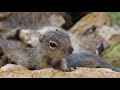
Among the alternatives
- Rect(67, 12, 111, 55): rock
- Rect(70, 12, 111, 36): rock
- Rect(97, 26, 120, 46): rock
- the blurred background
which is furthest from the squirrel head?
Rect(70, 12, 111, 36): rock

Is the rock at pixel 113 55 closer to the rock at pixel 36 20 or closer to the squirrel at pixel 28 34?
the squirrel at pixel 28 34

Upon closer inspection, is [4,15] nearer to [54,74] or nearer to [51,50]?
[51,50]

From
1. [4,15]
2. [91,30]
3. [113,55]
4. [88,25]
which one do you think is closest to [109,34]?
[91,30]

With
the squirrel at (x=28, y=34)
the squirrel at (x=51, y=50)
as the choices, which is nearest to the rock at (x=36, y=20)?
the squirrel at (x=28, y=34)

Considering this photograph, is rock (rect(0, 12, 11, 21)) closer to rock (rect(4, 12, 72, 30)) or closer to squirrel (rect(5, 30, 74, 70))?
rock (rect(4, 12, 72, 30))

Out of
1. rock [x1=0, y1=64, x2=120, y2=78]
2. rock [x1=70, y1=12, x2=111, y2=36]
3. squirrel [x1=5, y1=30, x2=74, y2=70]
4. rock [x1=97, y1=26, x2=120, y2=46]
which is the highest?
rock [x1=70, y1=12, x2=111, y2=36]

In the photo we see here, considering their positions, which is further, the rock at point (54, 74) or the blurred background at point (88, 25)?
the blurred background at point (88, 25)
